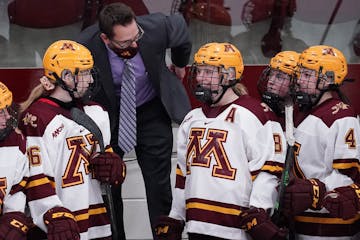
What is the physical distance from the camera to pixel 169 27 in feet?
15.9

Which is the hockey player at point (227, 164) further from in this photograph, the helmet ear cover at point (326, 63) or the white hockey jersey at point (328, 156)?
the helmet ear cover at point (326, 63)

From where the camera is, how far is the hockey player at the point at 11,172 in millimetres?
3961

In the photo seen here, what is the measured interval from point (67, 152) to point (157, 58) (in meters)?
0.84

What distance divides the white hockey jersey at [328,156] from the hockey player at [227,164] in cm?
13

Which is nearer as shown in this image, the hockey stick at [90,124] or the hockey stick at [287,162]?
the hockey stick at [287,162]

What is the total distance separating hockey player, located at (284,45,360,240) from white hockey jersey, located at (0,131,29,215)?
1.05 m

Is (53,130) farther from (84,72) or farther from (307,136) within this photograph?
(307,136)

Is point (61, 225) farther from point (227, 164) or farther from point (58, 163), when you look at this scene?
point (227, 164)

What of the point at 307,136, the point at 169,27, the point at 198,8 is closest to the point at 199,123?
the point at 307,136

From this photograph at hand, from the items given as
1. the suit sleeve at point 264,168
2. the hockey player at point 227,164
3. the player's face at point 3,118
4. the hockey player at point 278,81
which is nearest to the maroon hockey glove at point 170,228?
the hockey player at point 227,164

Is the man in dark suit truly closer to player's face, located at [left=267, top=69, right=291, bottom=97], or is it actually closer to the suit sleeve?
player's face, located at [left=267, top=69, right=291, bottom=97]

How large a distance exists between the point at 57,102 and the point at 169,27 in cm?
85

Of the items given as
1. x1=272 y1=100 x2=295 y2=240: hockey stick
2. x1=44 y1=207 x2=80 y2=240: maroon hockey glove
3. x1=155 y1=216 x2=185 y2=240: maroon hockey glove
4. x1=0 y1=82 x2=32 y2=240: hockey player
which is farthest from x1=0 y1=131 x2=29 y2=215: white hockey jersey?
x1=272 y1=100 x2=295 y2=240: hockey stick

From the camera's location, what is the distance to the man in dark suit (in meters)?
4.71
